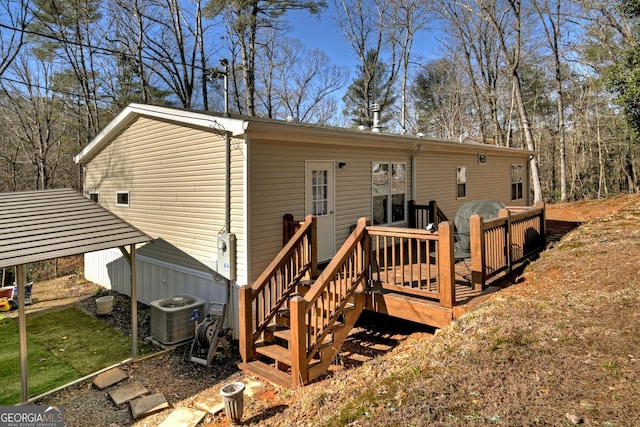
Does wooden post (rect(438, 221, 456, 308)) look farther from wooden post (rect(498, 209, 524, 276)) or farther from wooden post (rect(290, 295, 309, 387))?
wooden post (rect(290, 295, 309, 387))

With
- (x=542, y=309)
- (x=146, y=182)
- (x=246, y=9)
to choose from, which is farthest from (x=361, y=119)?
(x=542, y=309)

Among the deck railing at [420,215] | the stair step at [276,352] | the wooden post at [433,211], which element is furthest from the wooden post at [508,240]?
the stair step at [276,352]

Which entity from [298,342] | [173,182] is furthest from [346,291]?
[173,182]

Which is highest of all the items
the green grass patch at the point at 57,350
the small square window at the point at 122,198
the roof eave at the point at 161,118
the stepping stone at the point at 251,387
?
the roof eave at the point at 161,118

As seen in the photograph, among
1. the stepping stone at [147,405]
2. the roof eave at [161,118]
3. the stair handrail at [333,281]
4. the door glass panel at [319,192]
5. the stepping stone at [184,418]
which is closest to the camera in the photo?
the stepping stone at [184,418]

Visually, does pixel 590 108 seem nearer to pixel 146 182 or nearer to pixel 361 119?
pixel 361 119

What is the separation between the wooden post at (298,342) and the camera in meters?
4.32

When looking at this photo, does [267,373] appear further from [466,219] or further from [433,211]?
[433,211]

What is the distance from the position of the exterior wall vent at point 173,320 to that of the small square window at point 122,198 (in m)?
3.36

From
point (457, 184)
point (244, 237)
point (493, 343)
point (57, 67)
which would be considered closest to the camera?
point (493, 343)

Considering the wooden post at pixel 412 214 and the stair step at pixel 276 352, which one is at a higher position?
the wooden post at pixel 412 214

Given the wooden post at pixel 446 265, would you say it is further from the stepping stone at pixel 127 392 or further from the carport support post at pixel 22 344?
the carport support post at pixel 22 344

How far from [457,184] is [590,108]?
15422 millimetres

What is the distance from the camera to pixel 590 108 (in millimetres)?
20703
